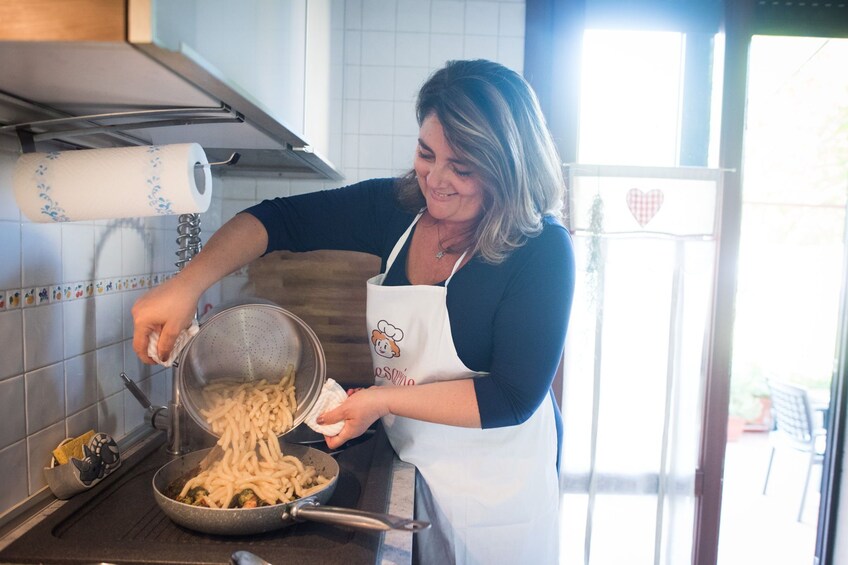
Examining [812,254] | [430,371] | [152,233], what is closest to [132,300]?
[152,233]

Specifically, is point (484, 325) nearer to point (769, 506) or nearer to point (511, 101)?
point (511, 101)

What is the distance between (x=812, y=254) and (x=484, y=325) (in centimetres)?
236

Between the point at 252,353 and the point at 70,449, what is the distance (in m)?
0.33

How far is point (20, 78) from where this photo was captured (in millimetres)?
670

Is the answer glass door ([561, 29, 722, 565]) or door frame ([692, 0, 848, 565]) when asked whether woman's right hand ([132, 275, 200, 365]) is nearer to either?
glass door ([561, 29, 722, 565])

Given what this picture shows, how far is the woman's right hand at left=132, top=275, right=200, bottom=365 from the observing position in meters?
0.88

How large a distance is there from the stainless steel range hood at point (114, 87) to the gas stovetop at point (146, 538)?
572 millimetres

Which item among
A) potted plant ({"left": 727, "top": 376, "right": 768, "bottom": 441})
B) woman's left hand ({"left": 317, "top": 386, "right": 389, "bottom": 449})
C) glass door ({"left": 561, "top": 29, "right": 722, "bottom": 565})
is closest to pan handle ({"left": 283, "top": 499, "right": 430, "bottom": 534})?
woman's left hand ({"left": 317, "top": 386, "right": 389, "bottom": 449})

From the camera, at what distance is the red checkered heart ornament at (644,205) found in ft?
6.20

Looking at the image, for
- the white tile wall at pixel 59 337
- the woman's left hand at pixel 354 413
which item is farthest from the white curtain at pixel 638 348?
the white tile wall at pixel 59 337

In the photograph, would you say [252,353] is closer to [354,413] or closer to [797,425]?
[354,413]

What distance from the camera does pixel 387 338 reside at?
1.24 metres

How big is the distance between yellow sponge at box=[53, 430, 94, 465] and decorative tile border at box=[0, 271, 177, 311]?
0.24 meters

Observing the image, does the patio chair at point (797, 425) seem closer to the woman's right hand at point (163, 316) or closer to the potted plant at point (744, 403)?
the potted plant at point (744, 403)
